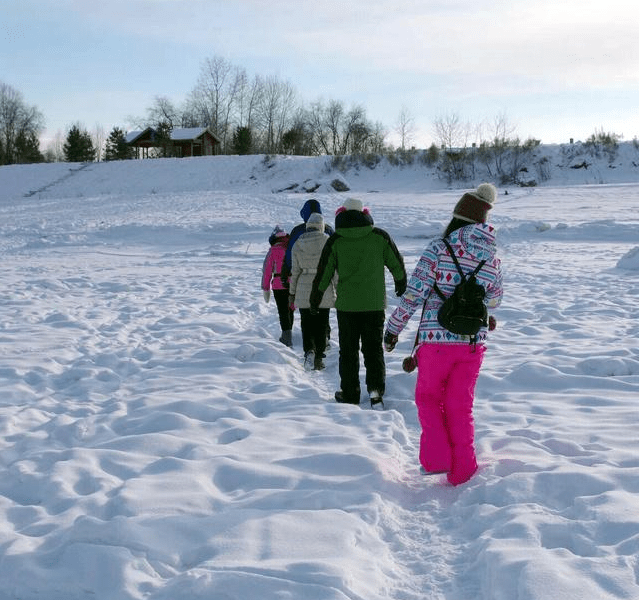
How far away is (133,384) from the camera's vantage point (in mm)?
6402

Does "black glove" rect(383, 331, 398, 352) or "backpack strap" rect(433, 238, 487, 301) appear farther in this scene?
"black glove" rect(383, 331, 398, 352)

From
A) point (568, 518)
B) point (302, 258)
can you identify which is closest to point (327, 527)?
point (568, 518)

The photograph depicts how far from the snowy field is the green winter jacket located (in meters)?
0.91

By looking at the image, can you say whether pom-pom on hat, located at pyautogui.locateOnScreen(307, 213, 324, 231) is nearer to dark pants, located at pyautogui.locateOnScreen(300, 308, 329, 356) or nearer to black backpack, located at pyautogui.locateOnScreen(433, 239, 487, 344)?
dark pants, located at pyautogui.locateOnScreen(300, 308, 329, 356)

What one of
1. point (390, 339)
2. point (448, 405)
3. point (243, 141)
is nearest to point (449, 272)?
point (390, 339)

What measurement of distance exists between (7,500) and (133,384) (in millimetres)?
2549

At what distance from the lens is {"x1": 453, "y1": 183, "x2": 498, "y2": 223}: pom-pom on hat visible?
4.12 metres

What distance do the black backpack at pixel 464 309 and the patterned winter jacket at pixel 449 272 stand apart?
2.3 inches

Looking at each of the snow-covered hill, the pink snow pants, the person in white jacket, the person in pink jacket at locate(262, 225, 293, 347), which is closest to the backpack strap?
the pink snow pants

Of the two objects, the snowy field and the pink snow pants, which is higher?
the pink snow pants

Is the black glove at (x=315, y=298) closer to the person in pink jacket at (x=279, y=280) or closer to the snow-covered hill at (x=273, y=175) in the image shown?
the person in pink jacket at (x=279, y=280)

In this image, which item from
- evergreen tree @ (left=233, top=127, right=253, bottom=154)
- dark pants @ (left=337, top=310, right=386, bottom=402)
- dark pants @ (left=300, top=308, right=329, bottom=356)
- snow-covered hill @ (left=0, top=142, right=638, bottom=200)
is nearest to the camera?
dark pants @ (left=337, top=310, right=386, bottom=402)

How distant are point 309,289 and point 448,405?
3.13 m

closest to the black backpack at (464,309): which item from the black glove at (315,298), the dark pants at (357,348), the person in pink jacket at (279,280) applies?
the dark pants at (357,348)
